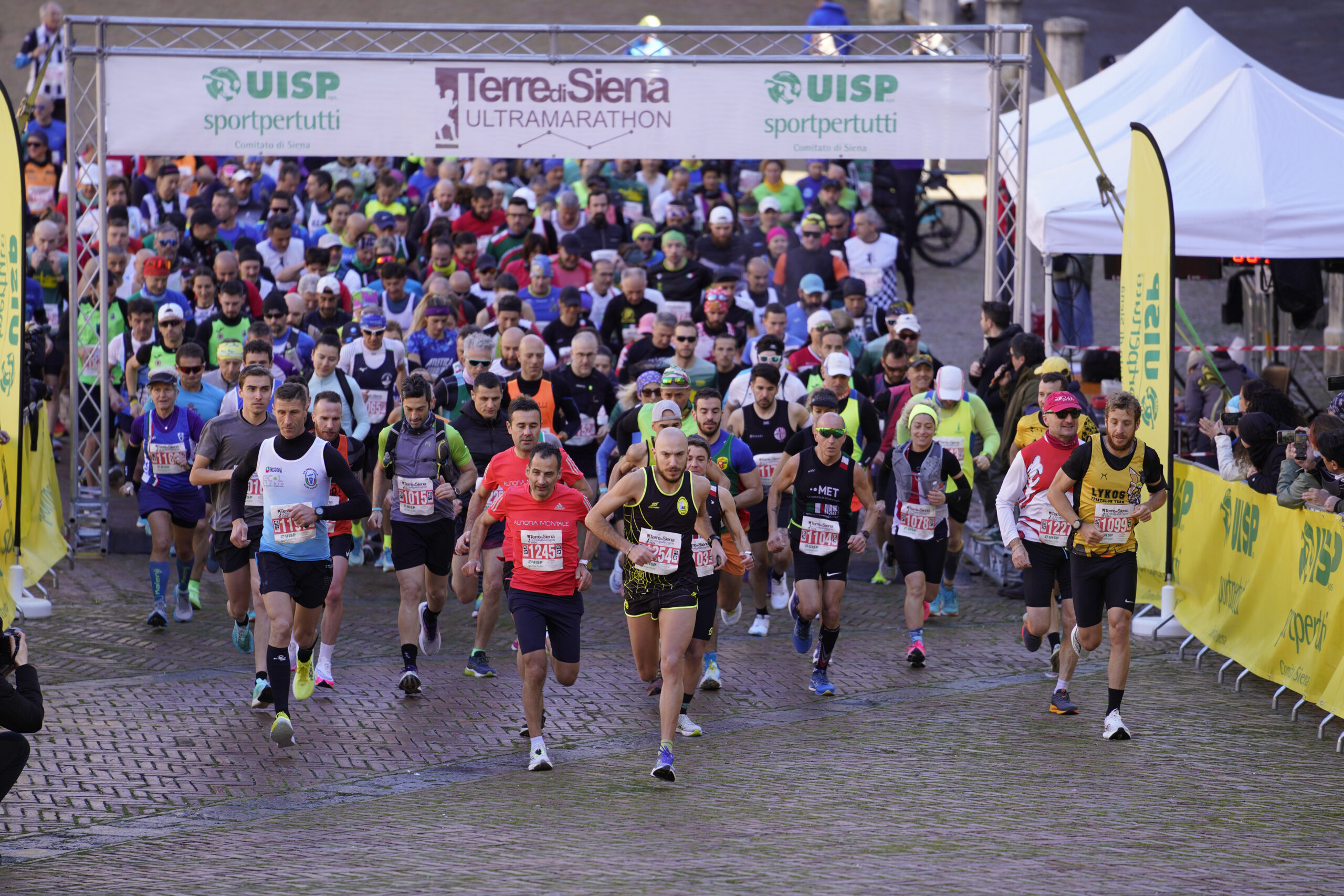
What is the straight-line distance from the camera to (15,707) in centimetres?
677

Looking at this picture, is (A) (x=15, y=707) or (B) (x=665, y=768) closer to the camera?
(A) (x=15, y=707)

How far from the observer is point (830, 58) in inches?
554

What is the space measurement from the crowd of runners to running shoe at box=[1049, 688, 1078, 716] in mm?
29

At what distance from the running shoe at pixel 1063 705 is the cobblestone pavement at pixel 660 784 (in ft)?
0.31

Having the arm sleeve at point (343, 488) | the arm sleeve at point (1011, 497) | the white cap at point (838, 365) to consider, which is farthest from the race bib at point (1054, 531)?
the arm sleeve at point (343, 488)

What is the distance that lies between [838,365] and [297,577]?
4725 millimetres

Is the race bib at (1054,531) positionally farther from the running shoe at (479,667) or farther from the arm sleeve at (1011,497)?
the running shoe at (479,667)

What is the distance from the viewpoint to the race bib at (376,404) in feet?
43.5

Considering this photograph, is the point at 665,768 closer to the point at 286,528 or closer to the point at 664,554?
the point at 664,554

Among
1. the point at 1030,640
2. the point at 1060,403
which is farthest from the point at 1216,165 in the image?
the point at 1030,640

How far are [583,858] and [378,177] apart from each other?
14054mm

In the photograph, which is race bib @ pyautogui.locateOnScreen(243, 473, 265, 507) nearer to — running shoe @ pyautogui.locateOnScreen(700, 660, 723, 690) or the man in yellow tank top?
running shoe @ pyautogui.locateOnScreen(700, 660, 723, 690)

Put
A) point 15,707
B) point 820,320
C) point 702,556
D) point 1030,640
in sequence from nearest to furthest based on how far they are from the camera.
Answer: point 15,707 → point 702,556 → point 1030,640 → point 820,320

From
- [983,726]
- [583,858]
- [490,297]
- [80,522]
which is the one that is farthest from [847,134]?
[583,858]
